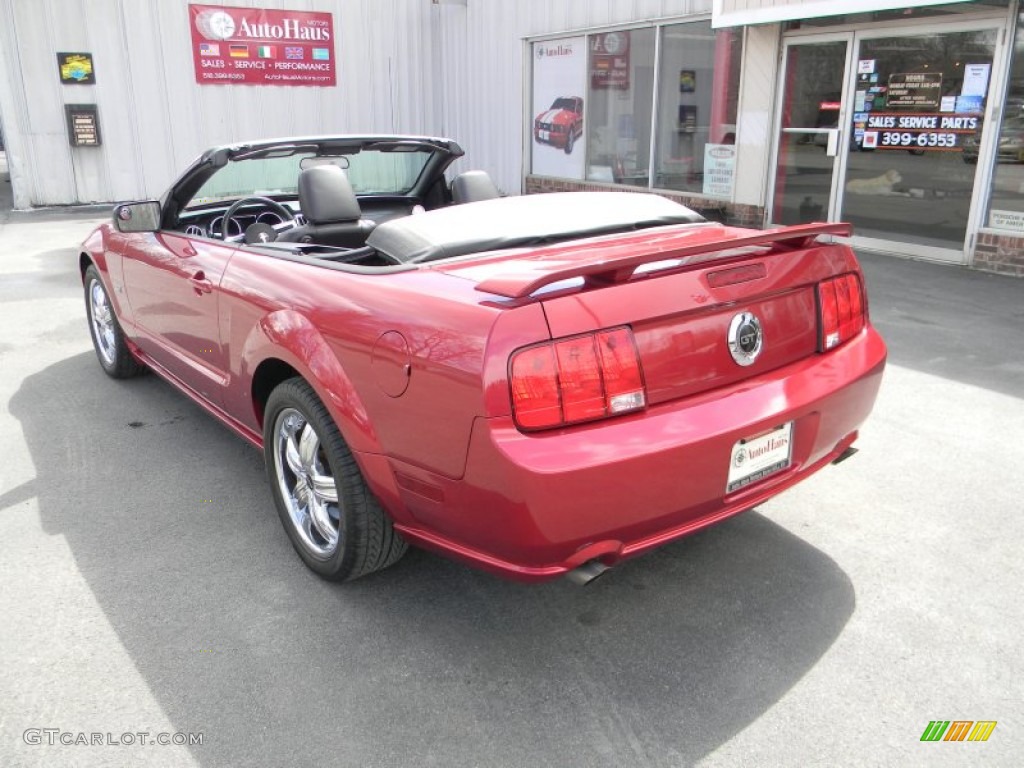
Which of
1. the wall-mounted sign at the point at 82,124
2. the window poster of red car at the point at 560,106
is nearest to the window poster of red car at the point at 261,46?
the wall-mounted sign at the point at 82,124

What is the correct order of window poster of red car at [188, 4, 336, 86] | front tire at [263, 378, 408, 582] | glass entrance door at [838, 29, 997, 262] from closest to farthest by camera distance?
front tire at [263, 378, 408, 582]
glass entrance door at [838, 29, 997, 262]
window poster of red car at [188, 4, 336, 86]

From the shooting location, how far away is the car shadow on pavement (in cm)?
225

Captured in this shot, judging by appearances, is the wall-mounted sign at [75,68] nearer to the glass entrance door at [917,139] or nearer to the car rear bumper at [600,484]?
the glass entrance door at [917,139]

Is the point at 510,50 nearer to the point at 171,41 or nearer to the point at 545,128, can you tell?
the point at 545,128

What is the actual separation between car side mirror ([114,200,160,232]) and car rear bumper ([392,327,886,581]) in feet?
7.90

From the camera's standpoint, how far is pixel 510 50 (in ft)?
46.1

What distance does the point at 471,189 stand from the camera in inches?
169

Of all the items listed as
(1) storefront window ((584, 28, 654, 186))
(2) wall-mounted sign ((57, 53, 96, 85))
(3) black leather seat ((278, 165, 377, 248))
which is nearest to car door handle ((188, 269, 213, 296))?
(3) black leather seat ((278, 165, 377, 248))

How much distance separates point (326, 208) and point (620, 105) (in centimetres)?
942

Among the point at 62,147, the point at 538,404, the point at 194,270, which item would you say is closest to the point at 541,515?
the point at 538,404

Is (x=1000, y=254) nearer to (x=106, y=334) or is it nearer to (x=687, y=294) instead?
(x=687, y=294)

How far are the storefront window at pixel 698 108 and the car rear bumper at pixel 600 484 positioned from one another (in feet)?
29.1

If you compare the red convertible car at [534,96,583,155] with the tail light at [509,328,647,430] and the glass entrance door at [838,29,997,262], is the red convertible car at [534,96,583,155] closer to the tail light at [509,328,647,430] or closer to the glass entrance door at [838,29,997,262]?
the glass entrance door at [838,29,997,262]

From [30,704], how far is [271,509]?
4.31ft
